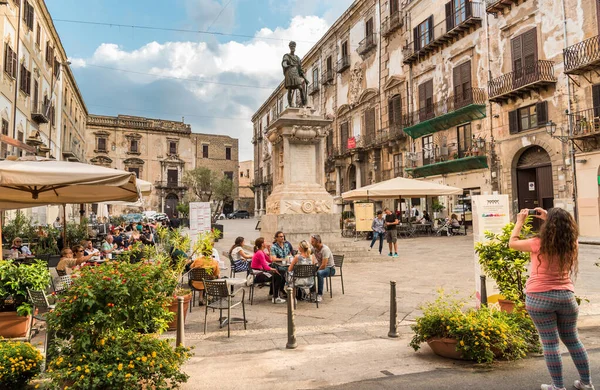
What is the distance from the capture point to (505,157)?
19.5 metres

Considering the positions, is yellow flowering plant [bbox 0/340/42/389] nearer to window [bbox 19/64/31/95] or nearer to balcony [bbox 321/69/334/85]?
window [bbox 19/64/31/95]

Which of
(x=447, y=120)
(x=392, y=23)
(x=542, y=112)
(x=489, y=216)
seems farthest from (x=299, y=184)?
(x=392, y=23)

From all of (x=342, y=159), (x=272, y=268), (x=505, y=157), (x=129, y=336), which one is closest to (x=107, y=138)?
(x=342, y=159)

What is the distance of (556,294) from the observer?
2967mm

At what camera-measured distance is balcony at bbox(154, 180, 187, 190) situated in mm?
49281

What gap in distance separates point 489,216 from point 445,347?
1954 millimetres

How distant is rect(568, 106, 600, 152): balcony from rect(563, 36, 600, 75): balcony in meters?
1.55

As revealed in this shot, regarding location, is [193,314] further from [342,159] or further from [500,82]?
[342,159]

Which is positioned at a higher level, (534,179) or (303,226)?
(534,179)

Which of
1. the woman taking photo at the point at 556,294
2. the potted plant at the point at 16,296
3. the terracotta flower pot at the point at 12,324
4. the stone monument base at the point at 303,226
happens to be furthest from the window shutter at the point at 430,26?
the terracotta flower pot at the point at 12,324

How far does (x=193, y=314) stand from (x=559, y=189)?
1643 cm

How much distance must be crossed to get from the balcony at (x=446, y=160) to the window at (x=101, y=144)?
1433 inches

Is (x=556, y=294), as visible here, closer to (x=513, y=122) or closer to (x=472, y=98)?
(x=513, y=122)

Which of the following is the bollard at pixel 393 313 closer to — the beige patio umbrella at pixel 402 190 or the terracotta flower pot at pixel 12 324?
the terracotta flower pot at pixel 12 324
